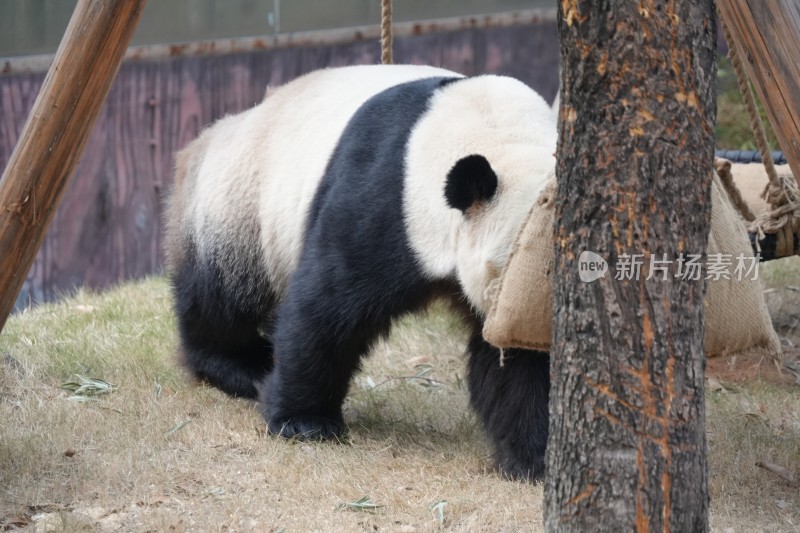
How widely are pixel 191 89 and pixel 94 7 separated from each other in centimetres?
480

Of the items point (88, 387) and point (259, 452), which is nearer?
point (259, 452)

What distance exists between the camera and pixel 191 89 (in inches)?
321

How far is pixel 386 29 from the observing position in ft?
16.3

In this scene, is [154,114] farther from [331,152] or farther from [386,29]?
[331,152]

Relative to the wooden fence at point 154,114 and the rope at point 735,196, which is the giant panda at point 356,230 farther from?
the wooden fence at point 154,114

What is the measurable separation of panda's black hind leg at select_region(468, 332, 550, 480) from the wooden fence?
15.9 ft

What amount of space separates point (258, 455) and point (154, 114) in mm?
4811

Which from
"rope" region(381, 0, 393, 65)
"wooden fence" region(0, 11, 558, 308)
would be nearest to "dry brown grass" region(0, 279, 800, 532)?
"rope" region(381, 0, 393, 65)

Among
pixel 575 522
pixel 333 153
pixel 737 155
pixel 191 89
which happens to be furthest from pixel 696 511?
pixel 191 89

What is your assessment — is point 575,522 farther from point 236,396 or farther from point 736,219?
point 236,396

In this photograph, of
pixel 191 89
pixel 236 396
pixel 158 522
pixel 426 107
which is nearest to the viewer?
pixel 158 522

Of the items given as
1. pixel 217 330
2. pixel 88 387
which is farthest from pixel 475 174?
pixel 88 387

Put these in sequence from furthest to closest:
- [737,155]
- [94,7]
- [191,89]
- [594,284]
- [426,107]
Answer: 1. [191,89]
2. [737,155]
3. [426,107]
4. [94,7]
5. [594,284]

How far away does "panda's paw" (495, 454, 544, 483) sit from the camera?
3.71 m
